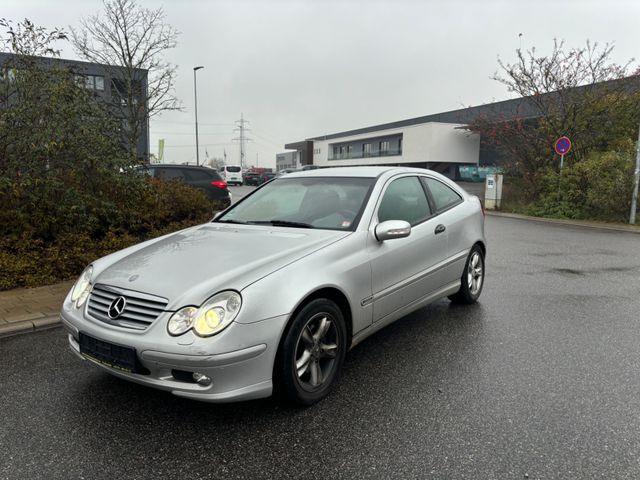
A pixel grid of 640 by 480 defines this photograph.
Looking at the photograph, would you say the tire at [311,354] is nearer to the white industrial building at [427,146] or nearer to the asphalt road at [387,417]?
the asphalt road at [387,417]

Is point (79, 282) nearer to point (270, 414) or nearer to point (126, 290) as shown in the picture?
point (126, 290)

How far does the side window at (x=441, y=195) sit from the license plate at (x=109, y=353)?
3101 millimetres

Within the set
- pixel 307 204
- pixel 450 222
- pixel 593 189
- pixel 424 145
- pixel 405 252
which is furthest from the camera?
pixel 424 145

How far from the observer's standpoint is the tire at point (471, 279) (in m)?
5.08

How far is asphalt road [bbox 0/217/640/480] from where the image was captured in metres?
2.44

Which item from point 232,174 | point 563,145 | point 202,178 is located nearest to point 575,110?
point 563,145

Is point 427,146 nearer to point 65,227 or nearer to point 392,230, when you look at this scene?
point 65,227

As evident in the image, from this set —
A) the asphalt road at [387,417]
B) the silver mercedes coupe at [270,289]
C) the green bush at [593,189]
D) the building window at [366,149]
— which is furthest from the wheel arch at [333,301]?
the building window at [366,149]

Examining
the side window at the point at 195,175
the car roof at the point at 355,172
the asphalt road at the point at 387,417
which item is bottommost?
the asphalt road at the point at 387,417

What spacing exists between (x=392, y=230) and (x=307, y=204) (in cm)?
91

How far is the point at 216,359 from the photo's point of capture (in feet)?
8.25

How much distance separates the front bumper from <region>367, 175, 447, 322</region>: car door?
43.3 inches

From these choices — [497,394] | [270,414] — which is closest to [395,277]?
[497,394]

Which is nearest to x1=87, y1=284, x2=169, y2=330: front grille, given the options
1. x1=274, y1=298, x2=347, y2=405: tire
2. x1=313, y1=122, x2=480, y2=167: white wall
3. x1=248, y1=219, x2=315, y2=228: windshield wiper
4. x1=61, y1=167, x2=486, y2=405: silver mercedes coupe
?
x1=61, y1=167, x2=486, y2=405: silver mercedes coupe
